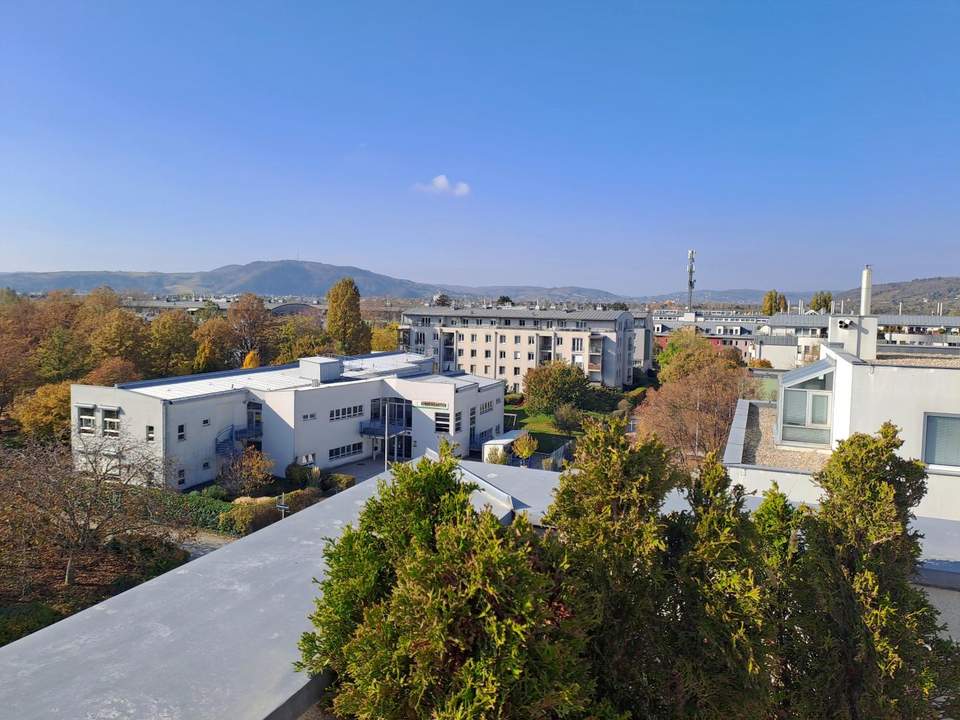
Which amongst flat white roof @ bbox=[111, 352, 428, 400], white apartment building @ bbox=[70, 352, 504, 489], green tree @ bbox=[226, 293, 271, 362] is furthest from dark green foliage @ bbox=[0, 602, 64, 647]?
green tree @ bbox=[226, 293, 271, 362]

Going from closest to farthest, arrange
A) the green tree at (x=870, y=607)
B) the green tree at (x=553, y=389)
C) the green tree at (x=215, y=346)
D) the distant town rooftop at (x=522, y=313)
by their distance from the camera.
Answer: the green tree at (x=870, y=607) → the green tree at (x=215, y=346) → the green tree at (x=553, y=389) → the distant town rooftop at (x=522, y=313)

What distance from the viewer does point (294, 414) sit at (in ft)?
98.4

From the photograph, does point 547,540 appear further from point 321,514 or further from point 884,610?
point 321,514

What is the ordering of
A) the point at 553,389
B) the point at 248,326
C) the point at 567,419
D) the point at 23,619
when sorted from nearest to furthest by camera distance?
the point at 23,619
the point at 567,419
the point at 553,389
the point at 248,326

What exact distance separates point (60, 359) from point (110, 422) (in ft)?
49.7

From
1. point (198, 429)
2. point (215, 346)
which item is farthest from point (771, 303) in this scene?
point (198, 429)

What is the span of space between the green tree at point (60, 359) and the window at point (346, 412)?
749 inches

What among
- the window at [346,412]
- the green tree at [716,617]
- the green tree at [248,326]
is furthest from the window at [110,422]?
the green tree at [716,617]

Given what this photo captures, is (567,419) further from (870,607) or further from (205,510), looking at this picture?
(870,607)

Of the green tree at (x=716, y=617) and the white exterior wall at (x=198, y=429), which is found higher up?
the green tree at (x=716, y=617)

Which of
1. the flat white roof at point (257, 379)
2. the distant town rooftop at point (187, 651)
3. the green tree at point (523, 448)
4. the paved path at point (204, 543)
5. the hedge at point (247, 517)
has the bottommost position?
the paved path at point (204, 543)

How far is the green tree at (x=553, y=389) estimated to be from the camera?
46.5m

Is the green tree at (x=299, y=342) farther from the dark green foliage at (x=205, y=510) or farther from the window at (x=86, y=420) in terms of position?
the dark green foliage at (x=205, y=510)

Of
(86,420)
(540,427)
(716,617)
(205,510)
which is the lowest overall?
(540,427)
